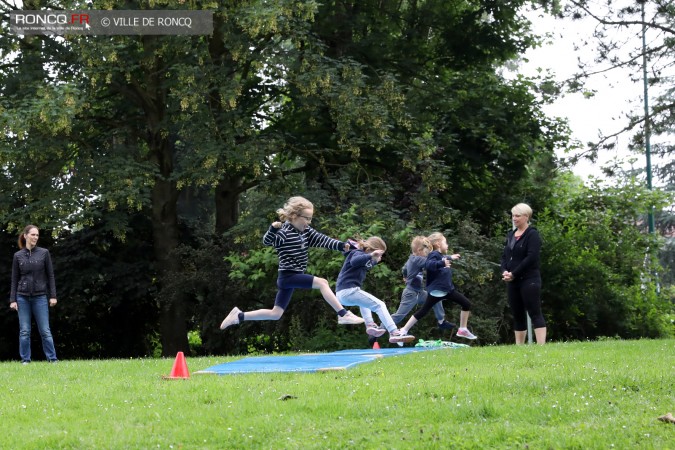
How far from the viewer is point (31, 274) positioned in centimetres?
1464

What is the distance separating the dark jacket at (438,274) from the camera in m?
14.2

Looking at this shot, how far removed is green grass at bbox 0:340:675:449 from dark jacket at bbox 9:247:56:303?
4369 mm

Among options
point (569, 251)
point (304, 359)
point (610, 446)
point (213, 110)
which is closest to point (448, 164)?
point (569, 251)

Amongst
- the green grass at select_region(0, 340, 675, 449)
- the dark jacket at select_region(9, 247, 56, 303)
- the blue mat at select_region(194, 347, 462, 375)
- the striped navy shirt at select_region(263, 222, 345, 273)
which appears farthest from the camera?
the dark jacket at select_region(9, 247, 56, 303)

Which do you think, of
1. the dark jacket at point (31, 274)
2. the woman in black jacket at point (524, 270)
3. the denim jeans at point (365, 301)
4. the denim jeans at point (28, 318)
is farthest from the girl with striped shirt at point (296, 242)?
the denim jeans at point (28, 318)

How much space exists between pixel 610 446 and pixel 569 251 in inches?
640

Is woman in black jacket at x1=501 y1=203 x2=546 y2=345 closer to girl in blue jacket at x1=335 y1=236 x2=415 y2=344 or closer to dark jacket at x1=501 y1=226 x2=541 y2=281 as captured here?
dark jacket at x1=501 y1=226 x2=541 y2=281

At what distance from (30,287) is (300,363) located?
17.7 ft

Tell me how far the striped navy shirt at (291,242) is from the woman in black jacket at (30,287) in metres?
4.29

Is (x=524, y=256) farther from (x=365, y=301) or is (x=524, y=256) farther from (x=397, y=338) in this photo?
(x=365, y=301)

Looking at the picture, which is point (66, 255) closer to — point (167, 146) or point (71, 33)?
point (167, 146)

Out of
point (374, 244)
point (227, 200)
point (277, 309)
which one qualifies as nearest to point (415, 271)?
point (374, 244)

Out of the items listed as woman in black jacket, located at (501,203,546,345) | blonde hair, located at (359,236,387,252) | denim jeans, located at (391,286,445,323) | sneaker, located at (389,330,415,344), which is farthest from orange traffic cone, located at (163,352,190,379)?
denim jeans, located at (391,286,445,323)

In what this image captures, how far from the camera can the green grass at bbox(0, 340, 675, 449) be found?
683 cm
